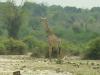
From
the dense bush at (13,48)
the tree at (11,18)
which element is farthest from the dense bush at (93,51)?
the tree at (11,18)

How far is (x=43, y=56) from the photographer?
26484mm

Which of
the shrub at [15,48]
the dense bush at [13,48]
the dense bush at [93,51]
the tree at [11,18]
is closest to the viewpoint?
the dense bush at [93,51]

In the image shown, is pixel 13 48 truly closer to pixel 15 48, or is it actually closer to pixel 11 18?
pixel 15 48

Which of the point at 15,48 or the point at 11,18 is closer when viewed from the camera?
the point at 15,48

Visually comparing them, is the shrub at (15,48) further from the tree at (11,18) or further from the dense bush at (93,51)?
the tree at (11,18)

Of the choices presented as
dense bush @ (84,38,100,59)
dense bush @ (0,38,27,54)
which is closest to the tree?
A: dense bush @ (0,38,27,54)

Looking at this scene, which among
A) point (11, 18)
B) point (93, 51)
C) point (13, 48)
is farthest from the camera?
point (11, 18)

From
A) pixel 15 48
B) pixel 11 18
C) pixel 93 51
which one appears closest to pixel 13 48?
pixel 15 48

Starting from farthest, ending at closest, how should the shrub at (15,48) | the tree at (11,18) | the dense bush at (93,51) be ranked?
1. the tree at (11,18)
2. the shrub at (15,48)
3. the dense bush at (93,51)

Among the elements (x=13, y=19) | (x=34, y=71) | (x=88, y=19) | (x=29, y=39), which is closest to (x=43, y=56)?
(x=29, y=39)

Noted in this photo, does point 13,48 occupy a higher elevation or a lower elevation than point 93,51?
higher

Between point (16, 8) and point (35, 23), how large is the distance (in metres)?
17.0

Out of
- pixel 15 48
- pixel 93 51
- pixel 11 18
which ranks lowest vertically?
pixel 93 51

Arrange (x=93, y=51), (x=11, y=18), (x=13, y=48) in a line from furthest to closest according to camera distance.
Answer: (x=11, y=18)
(x=13, y=48)
(x=93, y=51)
